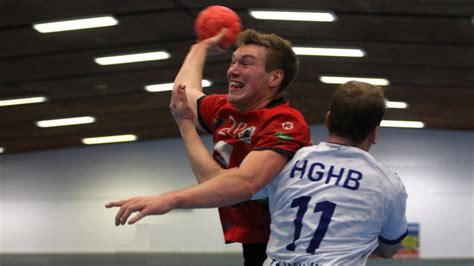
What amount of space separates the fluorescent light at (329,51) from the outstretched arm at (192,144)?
9976 mm

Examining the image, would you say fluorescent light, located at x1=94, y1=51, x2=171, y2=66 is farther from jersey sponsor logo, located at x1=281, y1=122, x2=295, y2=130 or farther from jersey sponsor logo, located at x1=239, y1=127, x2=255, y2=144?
jersey sponsor logo, located at x1=281, y1=122, x2=295, y2=130

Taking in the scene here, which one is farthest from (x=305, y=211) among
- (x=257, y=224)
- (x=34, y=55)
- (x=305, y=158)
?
(x=34, y=55)

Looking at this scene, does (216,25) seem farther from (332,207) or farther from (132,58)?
(132,58)

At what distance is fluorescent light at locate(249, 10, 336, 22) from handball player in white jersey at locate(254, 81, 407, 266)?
322 inches

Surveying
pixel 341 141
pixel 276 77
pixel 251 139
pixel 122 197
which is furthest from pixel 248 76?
pixel 122 197

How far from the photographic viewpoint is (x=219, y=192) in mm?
2146

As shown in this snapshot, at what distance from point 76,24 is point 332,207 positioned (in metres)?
9.30

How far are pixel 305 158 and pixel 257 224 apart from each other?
16.1 inches

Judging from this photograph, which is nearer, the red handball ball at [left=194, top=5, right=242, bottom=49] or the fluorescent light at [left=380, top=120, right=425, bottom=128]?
the red handball ball at [left=194, top=5, right=242, bottom=49]

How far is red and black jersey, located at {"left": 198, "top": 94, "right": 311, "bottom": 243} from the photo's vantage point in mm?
2412

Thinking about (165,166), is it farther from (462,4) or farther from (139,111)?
(139,111)

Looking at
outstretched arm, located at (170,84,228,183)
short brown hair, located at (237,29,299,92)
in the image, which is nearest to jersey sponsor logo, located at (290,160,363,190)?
outstretched arm, located at (170,84,228,183)

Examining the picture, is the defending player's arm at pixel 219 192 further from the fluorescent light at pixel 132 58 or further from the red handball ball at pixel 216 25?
the fluorescent light at pixel 132 58

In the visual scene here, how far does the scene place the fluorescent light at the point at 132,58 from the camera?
41.7 feet
